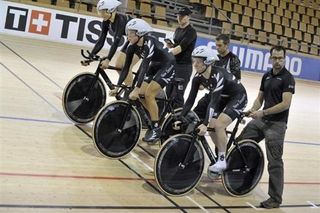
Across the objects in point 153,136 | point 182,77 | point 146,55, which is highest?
point 146,55

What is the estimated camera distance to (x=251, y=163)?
15.3 ft

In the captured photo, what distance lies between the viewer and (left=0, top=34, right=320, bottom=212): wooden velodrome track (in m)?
3.73

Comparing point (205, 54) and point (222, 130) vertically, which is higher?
point (205, 54)

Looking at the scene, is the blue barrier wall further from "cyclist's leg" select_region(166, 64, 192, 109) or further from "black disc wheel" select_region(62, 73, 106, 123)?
"black disc wheel" select_region(62, 73, 106, 123)

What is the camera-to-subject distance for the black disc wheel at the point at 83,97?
5465 mm

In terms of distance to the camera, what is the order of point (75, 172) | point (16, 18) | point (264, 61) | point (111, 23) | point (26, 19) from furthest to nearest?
point (264, 61) < point (26, 19) < point (16, 18) < point (111, 23) < point (75, 172)

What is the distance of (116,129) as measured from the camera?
461 centimetres

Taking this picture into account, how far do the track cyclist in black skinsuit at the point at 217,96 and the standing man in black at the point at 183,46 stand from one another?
1108 millimetres

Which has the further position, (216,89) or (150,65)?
(150,65)

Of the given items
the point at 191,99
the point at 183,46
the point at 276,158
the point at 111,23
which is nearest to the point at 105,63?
the point at 111,23

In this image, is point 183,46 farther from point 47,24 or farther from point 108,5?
point 47,24

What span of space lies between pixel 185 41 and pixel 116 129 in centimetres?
177

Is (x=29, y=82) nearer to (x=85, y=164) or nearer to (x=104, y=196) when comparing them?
(x=85, y=164)

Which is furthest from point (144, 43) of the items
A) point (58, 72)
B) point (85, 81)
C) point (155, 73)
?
point (58, 72)
